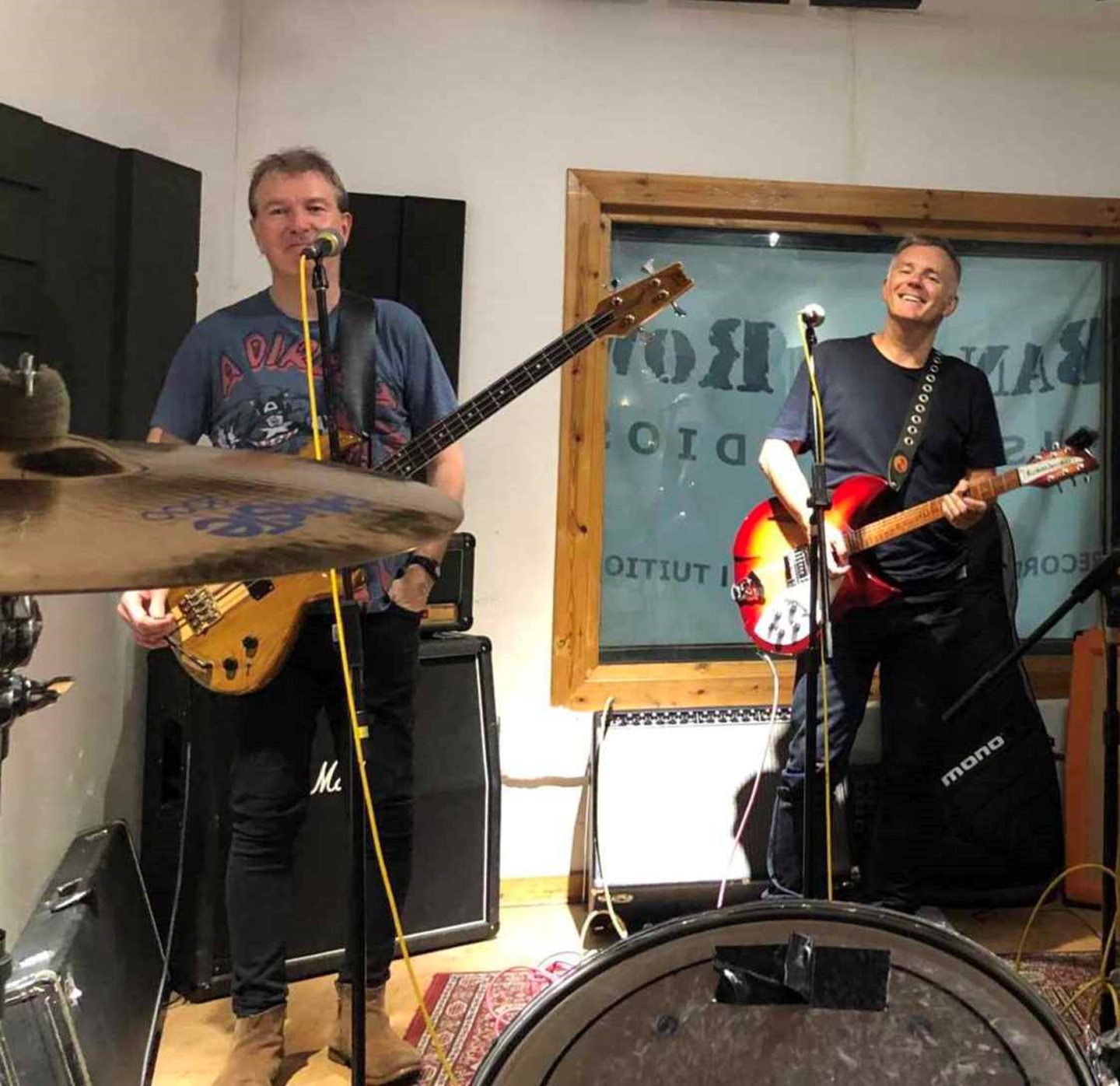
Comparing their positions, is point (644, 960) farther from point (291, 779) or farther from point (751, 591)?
point (751, 591)

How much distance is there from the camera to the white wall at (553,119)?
Answer: 2.62 m

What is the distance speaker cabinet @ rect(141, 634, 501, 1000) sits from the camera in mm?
2043

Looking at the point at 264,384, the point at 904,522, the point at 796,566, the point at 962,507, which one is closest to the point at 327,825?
the point at 264,384

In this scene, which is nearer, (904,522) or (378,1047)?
(378,1047)

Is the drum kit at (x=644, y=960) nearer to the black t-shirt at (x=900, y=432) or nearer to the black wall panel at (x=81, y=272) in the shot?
the black wall panel at (x=81, y=272)

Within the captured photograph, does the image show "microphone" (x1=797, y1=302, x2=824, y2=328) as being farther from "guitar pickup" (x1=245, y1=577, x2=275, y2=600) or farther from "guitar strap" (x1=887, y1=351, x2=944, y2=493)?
"guitar pickup" (x1=245, y1=577, x2=275, y2=600)

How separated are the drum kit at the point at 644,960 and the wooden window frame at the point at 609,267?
1866mm

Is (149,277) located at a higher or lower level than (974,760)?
higher

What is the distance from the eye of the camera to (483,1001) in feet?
7.04

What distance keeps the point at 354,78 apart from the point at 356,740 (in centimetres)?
189

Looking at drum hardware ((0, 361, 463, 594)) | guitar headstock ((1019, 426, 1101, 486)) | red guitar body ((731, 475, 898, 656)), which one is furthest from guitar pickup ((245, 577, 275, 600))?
guitar headstock ((1019, 426, 1101, 486))

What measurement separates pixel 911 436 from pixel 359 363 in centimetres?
125

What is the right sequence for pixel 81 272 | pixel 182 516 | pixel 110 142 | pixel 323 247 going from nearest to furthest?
pixel 182 516 < pixel 323 247 < pixel 81 272 < pixel 110 142

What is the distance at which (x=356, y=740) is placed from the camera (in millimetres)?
1405
